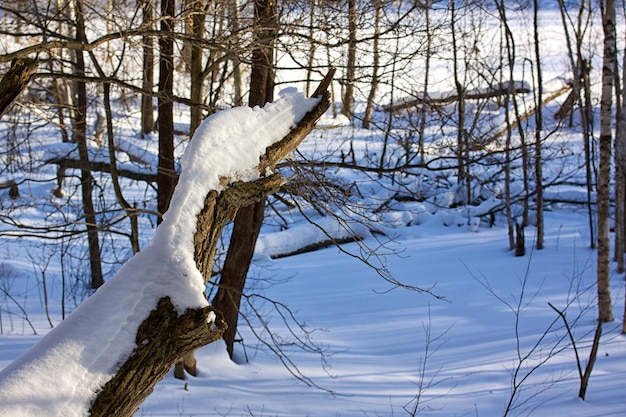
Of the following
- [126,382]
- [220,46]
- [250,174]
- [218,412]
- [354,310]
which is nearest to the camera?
[126,382]

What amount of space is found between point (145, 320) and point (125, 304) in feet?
0.30

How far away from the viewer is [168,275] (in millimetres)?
2342

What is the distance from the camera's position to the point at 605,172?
8516 mm

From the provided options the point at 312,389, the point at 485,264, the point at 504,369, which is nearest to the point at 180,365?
the point at 312,389

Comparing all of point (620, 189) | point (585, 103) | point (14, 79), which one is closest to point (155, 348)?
point (14, 79)

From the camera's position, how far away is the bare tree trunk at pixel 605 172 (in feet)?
27.5

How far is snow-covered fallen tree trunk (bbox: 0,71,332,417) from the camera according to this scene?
2137mm

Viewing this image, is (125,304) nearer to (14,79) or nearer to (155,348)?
(155,348)

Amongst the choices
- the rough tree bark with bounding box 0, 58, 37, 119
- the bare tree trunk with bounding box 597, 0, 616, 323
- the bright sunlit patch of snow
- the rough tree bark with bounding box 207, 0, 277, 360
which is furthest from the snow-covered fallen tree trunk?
the bare tree trunk with bounding box 597, 0, 616, 323

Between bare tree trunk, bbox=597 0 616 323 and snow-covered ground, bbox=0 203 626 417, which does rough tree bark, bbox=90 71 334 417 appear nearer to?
snow-covered ground, bbox=0 203 626 417

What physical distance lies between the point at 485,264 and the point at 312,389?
621cm

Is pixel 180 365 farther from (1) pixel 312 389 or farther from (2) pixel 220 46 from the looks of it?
(2) pixel 220 46

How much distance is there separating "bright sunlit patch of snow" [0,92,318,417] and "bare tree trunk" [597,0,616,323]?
693 centimetres

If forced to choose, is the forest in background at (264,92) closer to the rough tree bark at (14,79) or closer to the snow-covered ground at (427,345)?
the rough tree bark at (14,79)
